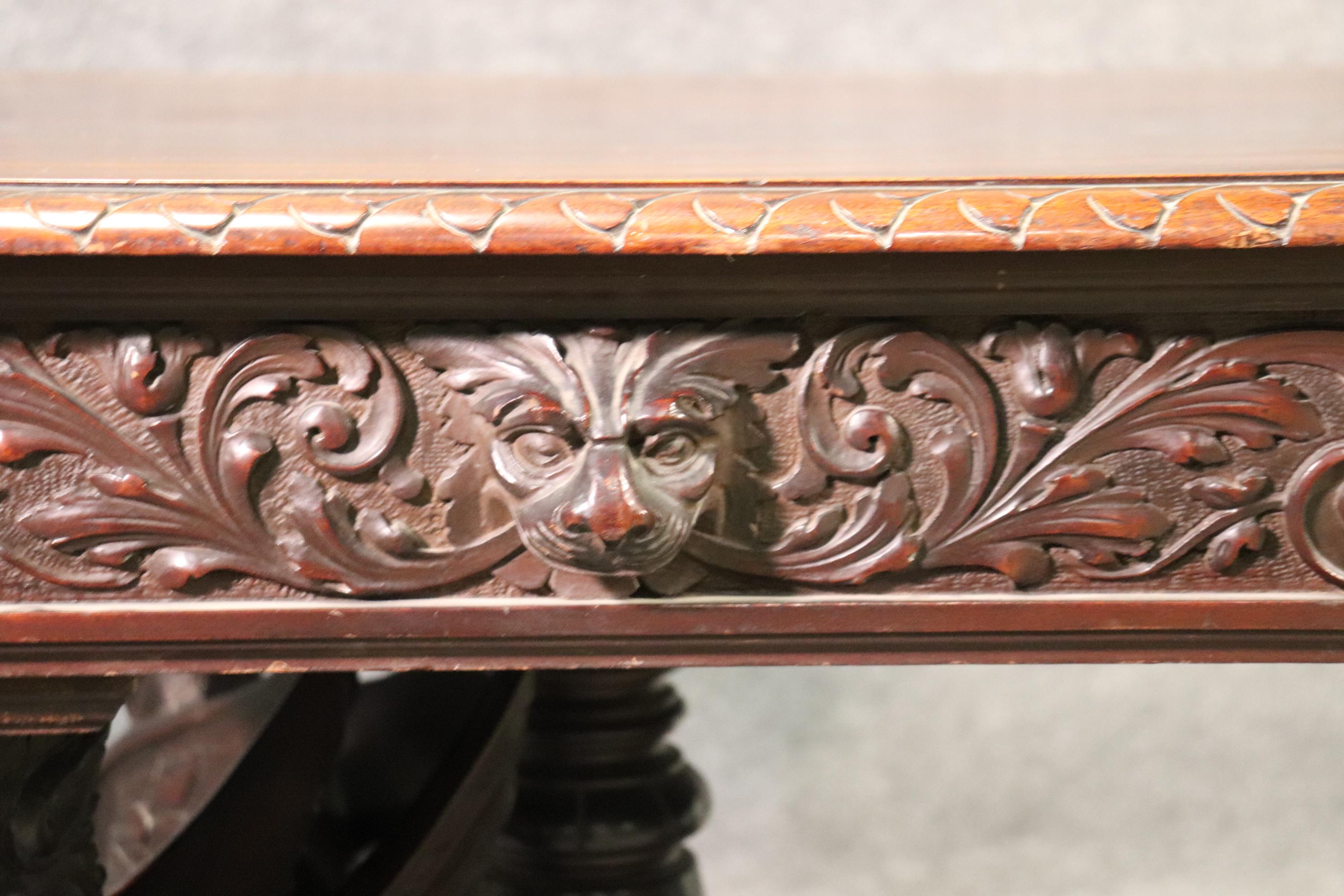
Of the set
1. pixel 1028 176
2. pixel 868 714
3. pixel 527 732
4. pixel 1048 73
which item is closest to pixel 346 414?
pixel 1028 176

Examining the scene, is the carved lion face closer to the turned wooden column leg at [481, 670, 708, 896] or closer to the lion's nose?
the lion's nose

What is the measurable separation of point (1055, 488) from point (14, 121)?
0.46 meters

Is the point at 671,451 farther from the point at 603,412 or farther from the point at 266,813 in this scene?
the point at 266,813

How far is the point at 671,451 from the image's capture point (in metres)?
0.37

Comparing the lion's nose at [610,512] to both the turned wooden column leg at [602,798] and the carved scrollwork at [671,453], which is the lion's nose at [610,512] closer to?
the carved scrollwork at [671,453]

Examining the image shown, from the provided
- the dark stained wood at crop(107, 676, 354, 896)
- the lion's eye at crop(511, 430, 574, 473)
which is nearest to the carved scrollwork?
the lion's eye at crop(511, 430, 574, 473)

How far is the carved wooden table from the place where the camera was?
0.35 metres

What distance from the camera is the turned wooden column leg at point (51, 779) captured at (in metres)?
0.41

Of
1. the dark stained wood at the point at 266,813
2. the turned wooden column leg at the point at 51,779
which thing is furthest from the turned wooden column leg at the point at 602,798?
the turned wooden column leg at the point at 51,779

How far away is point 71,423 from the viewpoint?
0.38 metres

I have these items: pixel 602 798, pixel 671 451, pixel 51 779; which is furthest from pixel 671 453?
pixel 602 798

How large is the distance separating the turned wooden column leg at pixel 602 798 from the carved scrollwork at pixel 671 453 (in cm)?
37

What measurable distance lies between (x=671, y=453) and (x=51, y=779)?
0.86 feet

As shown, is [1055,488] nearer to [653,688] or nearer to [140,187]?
[140,187]
